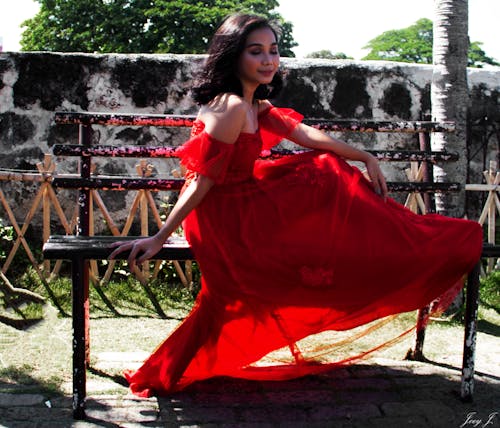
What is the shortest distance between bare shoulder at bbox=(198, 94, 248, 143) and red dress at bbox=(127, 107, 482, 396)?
0.13 feet

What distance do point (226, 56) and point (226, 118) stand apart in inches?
13.3

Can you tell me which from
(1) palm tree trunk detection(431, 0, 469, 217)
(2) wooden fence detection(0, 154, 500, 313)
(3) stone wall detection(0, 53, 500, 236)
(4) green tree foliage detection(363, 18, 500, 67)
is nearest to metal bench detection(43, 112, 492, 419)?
(1) palm tree trunk detection(431, 0, 469, 217)

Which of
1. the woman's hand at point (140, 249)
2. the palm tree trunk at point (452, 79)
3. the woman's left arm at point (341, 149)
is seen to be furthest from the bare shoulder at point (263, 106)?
the palm tree trunk at point (452, 79)

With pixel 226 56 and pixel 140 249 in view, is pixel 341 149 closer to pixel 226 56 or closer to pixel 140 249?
pixel 226 56

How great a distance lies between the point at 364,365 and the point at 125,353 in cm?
132

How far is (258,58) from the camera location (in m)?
2.97

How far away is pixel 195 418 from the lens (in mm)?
2873

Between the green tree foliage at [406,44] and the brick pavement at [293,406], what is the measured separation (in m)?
23.6

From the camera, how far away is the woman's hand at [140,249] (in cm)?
281

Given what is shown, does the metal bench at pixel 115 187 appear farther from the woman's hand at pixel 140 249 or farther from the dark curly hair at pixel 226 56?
the dark curly hair at pixel 226 56

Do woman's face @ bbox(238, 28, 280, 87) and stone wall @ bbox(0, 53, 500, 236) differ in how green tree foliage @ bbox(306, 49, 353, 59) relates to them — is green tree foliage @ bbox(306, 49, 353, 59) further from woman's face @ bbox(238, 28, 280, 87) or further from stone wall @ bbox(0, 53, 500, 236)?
woman's face @ bbox(238, 28, 280, 87)

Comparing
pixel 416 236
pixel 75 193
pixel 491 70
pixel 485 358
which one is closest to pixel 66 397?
pixel 416 236

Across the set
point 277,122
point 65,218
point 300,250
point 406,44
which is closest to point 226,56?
point 277,122

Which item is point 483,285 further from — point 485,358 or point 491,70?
point 491,70
